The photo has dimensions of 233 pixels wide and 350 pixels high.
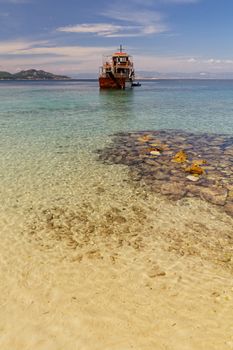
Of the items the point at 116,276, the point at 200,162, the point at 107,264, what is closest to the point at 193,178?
the point at 200,162

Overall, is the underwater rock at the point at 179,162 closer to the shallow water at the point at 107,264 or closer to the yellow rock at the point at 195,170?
the yellow rock at the point at 195,170

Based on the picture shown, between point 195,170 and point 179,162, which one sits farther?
point 179,162

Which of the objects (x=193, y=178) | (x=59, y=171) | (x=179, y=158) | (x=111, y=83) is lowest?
(x=193, y=178)

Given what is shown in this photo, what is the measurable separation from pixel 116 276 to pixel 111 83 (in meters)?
69.3

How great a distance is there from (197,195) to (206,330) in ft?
20.2

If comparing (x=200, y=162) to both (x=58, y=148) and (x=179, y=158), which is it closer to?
(x=179, y=158)

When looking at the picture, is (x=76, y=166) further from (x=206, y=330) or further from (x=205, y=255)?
(x=206, y=330)

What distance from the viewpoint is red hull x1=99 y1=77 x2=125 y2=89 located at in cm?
6962

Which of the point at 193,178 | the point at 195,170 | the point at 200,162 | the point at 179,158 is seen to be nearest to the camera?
the point at 193,178

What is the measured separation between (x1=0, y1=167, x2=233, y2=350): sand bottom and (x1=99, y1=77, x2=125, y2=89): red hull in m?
63.8

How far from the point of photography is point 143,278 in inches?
251

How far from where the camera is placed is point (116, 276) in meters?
6.43

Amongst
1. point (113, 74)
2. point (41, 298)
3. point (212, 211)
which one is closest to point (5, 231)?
point (41, 298)

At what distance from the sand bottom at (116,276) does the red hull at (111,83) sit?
6383 centimetres
